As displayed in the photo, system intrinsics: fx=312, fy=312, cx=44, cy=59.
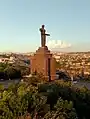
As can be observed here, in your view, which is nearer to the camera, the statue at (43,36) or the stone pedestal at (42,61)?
the stone pedestal at (42,61)

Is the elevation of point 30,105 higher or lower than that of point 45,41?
lower

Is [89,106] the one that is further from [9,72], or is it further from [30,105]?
[9,72]

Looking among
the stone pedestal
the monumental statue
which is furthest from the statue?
the stone pedestal

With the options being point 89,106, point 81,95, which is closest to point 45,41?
point 81,95

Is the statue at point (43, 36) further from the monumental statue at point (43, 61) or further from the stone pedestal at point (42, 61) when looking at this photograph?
the stone pedestal at point (42, 61)

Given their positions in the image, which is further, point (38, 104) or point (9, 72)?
point (9, 72)

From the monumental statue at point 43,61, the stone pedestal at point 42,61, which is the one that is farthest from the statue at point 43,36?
the stone pedestal at point 42,61

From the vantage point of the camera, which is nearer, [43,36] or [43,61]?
[43,61]

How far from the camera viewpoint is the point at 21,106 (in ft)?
29.2

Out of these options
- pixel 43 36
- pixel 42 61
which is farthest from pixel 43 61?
pixel 43 36

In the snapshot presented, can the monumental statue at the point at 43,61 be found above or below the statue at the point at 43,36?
below

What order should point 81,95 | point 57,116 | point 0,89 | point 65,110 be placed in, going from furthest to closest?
1. point 81,95
2. point 0,89
3. point 65,110
4. point 57,116

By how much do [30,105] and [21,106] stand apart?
76 cm

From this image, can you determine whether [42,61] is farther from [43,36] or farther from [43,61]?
[43,36]
